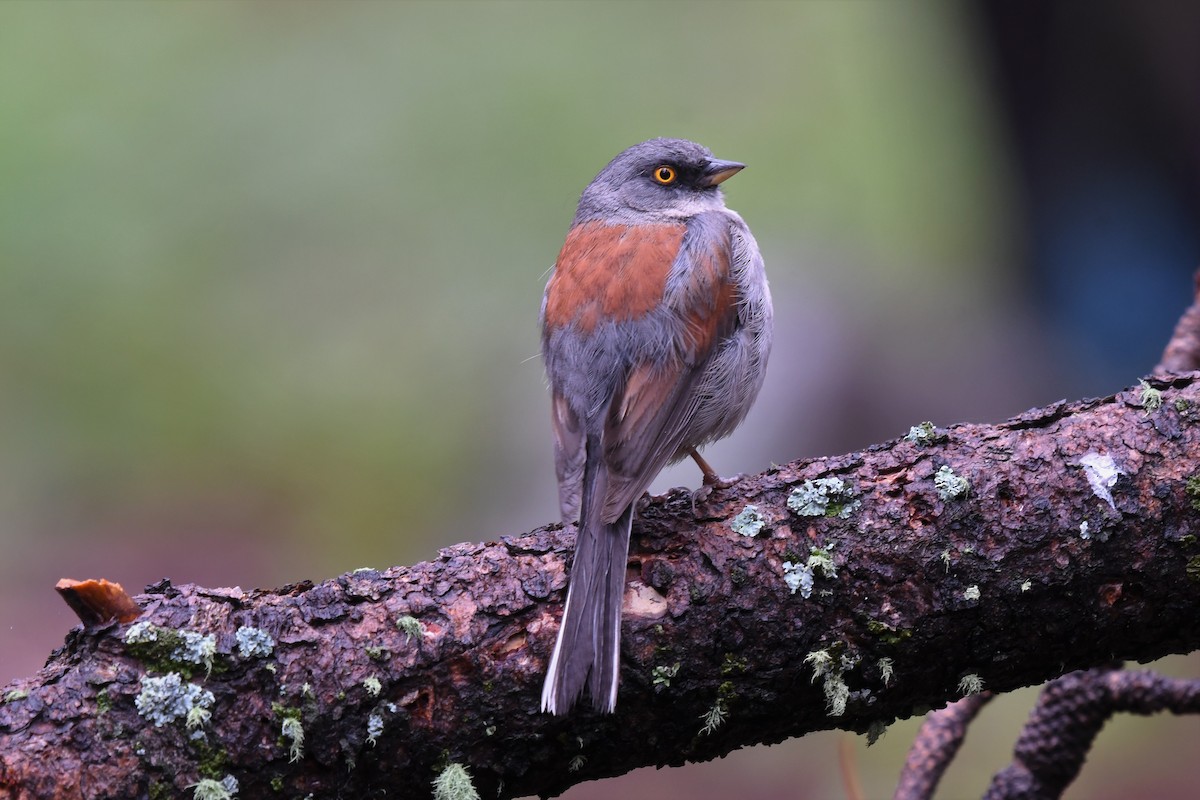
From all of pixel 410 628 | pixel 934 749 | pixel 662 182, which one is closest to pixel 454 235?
pixel 662 182

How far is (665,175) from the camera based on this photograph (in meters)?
4.29

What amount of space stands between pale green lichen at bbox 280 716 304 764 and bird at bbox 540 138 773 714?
2.66ft

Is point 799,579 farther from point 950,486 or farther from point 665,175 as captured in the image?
point 665,175

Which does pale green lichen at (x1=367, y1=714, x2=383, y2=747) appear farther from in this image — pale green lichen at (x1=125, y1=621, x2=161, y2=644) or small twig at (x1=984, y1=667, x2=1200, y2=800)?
small twig at (x1=984, y1=667, x2=1200, y2=800)

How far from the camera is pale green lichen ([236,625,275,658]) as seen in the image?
7.39 feet

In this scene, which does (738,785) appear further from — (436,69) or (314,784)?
(436,69)

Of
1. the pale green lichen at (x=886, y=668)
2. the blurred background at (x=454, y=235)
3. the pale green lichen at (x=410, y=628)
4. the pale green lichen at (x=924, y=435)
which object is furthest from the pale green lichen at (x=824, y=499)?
the blurred background at (x=454, y=235)

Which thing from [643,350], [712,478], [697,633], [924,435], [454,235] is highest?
[454,235]

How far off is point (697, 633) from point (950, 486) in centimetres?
69

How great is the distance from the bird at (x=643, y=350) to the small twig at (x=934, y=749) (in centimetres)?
110

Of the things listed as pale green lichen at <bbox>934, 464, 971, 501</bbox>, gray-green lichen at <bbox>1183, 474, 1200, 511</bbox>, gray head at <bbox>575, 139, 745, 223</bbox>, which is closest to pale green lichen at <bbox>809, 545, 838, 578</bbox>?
pale green lichen at <bbox>934, 464, 971, 501</bbox>

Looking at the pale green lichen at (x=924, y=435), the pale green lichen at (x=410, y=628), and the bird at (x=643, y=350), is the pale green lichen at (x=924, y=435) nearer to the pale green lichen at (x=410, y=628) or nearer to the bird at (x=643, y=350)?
the bird at (x=643, y=350)

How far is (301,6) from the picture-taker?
887 cm

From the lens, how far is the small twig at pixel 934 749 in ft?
10.8
